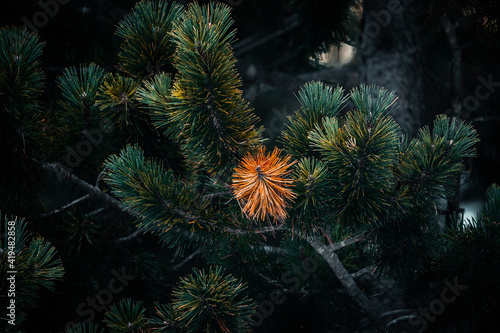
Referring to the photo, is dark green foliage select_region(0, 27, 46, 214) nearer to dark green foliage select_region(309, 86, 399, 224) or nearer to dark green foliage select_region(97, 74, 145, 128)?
dark green foliage select_region(97, 74, 145, 128)

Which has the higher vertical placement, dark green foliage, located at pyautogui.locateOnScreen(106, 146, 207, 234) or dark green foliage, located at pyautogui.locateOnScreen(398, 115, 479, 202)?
dark green foliage, located at pyautogui.locateOnScreen(106, 146, 207, 234)

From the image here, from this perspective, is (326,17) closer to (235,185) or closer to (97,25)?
(235,185)

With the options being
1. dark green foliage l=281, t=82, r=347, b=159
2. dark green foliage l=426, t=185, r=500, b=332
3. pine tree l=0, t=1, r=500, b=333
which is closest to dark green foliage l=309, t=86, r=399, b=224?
pine tree l=0, t=1, r=500, b=333

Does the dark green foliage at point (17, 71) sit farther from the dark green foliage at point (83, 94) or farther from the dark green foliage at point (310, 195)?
the dark green foliage at point (310, 195)

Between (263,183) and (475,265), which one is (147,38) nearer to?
(263,183)

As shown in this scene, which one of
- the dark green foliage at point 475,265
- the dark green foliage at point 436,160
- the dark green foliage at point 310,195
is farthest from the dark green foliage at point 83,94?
the dark green foliage at point 475,265

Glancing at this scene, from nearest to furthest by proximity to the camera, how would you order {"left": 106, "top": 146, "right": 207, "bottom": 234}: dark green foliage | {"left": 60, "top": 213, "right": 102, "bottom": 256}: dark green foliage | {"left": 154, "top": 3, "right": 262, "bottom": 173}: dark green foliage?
{"left": 154, "top": 3, "right": 262, "bottom": 173}: dark green foliage → {"left": 106, "top": 146, "right": 207, "bottom": 234}: dark green foliage → {"left": 60, "top": 213, "right": 102, "bottom": 256}: dark green foliage

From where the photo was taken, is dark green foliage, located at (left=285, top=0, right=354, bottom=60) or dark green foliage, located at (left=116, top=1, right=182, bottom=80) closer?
dark green foliage, located at (left=116, top=1, right=182, bottom=80)

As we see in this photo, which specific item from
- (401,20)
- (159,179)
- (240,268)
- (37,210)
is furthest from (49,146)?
(401,20)
